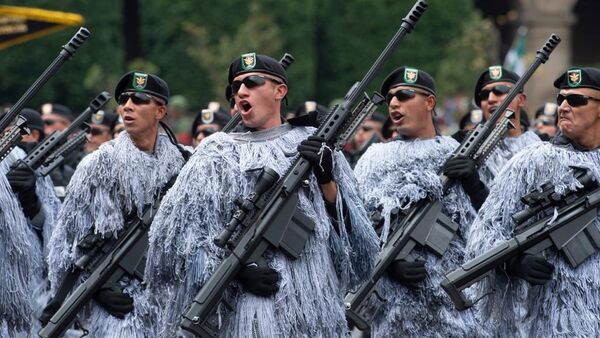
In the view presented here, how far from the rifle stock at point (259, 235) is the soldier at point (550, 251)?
3.84 feet

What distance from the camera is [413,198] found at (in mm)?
9750

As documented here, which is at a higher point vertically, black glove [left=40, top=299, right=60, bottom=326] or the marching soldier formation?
the marching soldier formation

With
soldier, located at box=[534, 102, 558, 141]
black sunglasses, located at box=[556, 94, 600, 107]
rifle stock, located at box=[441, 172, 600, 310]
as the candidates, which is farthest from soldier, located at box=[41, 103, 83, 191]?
black sunglasses, located at box=[556, 94, 600, 107]

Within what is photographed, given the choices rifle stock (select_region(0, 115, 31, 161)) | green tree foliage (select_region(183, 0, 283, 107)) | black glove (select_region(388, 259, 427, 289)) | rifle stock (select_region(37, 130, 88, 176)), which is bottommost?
green tree foliage (select_region(183, 0, 283, 107))

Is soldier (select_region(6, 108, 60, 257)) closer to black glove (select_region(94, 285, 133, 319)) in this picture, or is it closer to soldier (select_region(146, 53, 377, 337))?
black glove (select_region(94, 285, 133, 319))

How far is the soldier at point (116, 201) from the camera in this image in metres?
9.21

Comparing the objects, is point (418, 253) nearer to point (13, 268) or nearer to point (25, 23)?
point (13, 268)

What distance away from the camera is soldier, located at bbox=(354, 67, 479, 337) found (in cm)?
977

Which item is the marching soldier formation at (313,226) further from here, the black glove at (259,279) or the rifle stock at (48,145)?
the rifle stock at (48,145)

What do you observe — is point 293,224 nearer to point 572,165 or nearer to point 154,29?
point 572,165

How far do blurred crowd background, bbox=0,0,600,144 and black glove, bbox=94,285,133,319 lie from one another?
16.8m

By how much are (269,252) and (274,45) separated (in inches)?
810

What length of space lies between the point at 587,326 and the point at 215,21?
21910 mm

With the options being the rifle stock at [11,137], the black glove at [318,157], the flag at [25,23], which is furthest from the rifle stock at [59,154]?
the flag at [25,23]
